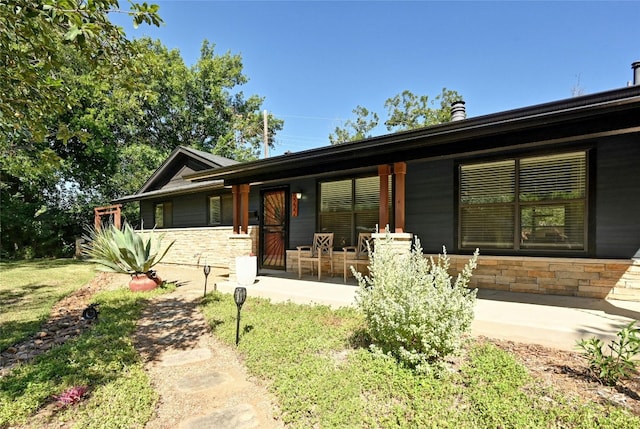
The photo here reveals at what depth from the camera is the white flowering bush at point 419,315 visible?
278cm

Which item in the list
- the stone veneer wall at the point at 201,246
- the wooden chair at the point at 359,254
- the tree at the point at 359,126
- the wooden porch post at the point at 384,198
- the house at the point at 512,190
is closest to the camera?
the house at the point at 512,190

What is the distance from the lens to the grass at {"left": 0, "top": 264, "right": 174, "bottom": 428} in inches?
90.4

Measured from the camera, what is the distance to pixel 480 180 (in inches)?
223

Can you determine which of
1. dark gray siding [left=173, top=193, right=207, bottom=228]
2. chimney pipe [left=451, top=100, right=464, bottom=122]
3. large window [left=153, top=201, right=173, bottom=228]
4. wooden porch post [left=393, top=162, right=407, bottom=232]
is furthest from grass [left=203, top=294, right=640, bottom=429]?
large window [left=153, top=201, right=173, bottom=228]

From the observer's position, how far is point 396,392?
2.48 m

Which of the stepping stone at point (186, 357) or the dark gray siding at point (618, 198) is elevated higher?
the dark gray siding at point (618, 198)

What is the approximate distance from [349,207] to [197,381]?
4981 mm

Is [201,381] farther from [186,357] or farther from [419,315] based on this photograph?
[419,315]

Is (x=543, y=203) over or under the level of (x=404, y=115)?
under

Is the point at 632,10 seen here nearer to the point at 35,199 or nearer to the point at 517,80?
the point at 517,80

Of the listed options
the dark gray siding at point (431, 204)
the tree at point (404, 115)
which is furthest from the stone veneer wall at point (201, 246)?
the tree at point (404, 115)

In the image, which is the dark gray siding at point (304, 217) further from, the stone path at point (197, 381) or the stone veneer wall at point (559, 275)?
the stone path at point (197, 381)

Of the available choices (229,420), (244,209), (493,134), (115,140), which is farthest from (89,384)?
(115,140)

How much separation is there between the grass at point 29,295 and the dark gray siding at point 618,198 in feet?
26.0
